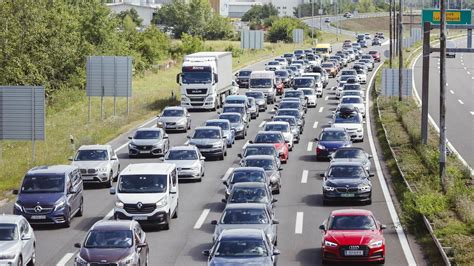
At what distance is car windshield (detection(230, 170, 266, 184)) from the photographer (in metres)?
34.5

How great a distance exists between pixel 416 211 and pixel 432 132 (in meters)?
27.4

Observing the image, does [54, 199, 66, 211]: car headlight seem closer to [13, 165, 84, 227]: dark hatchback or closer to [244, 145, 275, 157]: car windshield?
[13, 165, 84, 227]: dark hatchback

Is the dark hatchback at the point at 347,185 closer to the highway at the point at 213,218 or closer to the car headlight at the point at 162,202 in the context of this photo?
the highway at the point at 213,218

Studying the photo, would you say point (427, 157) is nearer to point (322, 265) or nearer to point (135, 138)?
point (135, 138)

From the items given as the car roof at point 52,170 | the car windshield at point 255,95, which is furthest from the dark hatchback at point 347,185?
the car windshield at point 255,95

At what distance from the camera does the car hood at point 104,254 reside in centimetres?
2323

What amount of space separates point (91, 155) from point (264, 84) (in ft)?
124

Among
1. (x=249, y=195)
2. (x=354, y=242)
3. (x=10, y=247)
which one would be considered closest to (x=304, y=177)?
(x=249, y=195)

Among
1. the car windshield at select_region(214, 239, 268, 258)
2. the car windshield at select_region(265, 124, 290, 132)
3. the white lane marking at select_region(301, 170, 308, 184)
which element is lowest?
the white lane marking at select_region(301, 170, 308, 184)

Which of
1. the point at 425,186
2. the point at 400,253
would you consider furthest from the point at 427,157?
the point at 400,253

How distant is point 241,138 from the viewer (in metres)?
56.1

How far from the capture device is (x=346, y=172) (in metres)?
35.4

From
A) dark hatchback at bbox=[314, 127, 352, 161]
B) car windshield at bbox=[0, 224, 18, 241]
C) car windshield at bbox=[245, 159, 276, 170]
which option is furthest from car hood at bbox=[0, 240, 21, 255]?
dark hatchback at bbox=[314, 127, 352, 161]

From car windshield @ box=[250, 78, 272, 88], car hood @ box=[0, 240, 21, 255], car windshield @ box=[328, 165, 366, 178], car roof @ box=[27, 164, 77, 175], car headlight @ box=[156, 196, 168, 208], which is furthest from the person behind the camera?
car windshield @ box=[250, 78, 272, 88]
